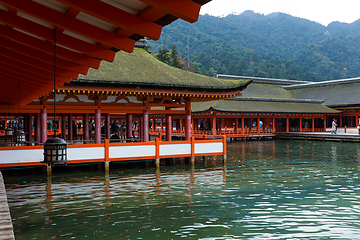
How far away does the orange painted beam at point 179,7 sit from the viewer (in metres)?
2.91

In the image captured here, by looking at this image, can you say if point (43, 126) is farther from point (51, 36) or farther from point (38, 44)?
point (51, 36)

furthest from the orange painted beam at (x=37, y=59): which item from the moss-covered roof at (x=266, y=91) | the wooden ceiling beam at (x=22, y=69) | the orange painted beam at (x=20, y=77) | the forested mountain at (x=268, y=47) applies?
the forested mountain at (x=268, y=47)

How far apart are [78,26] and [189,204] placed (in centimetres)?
708

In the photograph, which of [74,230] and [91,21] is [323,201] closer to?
[74,230]

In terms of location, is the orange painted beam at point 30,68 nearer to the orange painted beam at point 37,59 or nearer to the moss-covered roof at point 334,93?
the orange painted beam at point 37,59

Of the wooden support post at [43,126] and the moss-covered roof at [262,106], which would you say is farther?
the moss-covered roof at [262,106]

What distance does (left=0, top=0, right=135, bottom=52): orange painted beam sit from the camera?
11.4 ft

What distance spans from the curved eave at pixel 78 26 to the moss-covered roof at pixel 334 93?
41.3m

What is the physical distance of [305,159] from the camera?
20578 mm

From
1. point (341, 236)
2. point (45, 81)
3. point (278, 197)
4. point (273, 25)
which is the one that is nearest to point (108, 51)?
point (45, 81)

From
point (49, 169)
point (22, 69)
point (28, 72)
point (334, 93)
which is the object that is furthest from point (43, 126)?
point (334, 93)

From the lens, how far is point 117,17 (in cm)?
347

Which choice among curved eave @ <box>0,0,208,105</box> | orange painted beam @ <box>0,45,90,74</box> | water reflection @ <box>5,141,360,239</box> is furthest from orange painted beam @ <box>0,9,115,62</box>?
water reflection @ <box>5,141,360,239</box>

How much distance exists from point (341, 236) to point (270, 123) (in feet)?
126
